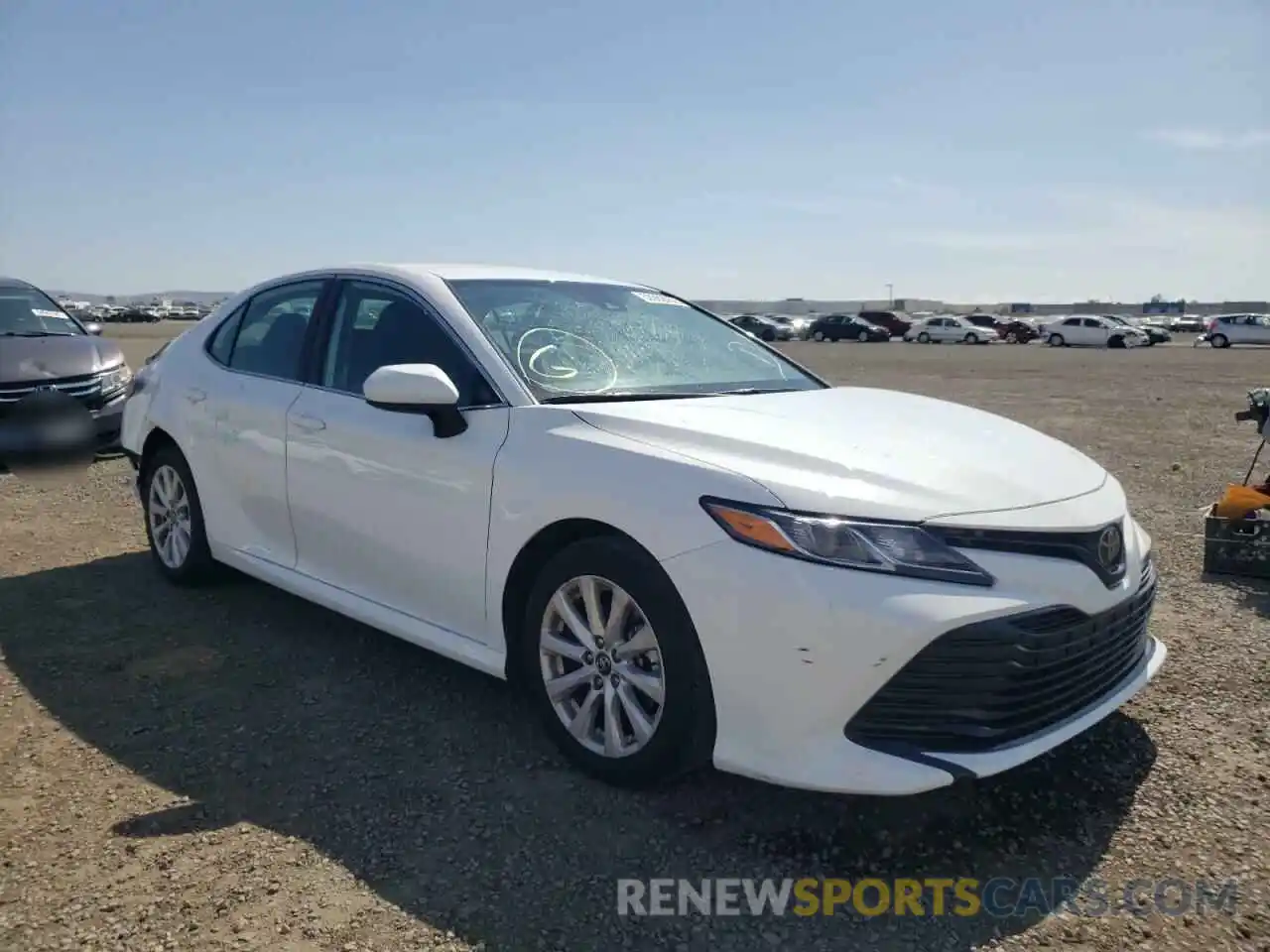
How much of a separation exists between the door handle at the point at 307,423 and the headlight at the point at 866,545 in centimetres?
207

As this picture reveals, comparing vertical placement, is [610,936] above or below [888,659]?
below

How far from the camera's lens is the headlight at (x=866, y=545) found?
2.59 metres

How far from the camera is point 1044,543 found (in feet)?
8.98

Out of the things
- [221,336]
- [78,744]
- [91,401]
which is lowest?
[78,744]

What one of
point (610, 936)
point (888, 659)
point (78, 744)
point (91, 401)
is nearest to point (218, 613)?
Result: point (78, 744)

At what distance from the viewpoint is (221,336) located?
5000 mm

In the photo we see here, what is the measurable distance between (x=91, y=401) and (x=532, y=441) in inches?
266

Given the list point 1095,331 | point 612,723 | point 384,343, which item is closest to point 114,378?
point 384,343

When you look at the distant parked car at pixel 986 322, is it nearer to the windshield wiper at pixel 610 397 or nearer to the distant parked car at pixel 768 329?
the distant parked car at pixel 768 329

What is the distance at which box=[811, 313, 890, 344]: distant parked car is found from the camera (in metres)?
53.4

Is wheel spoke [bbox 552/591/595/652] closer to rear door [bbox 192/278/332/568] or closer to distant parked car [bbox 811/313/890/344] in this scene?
rear door [bbox 192/278/332/568]

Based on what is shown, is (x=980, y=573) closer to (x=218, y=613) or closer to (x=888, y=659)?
(x=888, y=659)

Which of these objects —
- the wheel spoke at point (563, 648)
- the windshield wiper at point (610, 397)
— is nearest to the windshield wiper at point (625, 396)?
the windshield wiper at point (610, 397)

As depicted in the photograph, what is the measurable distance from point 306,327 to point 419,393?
1332 mm
